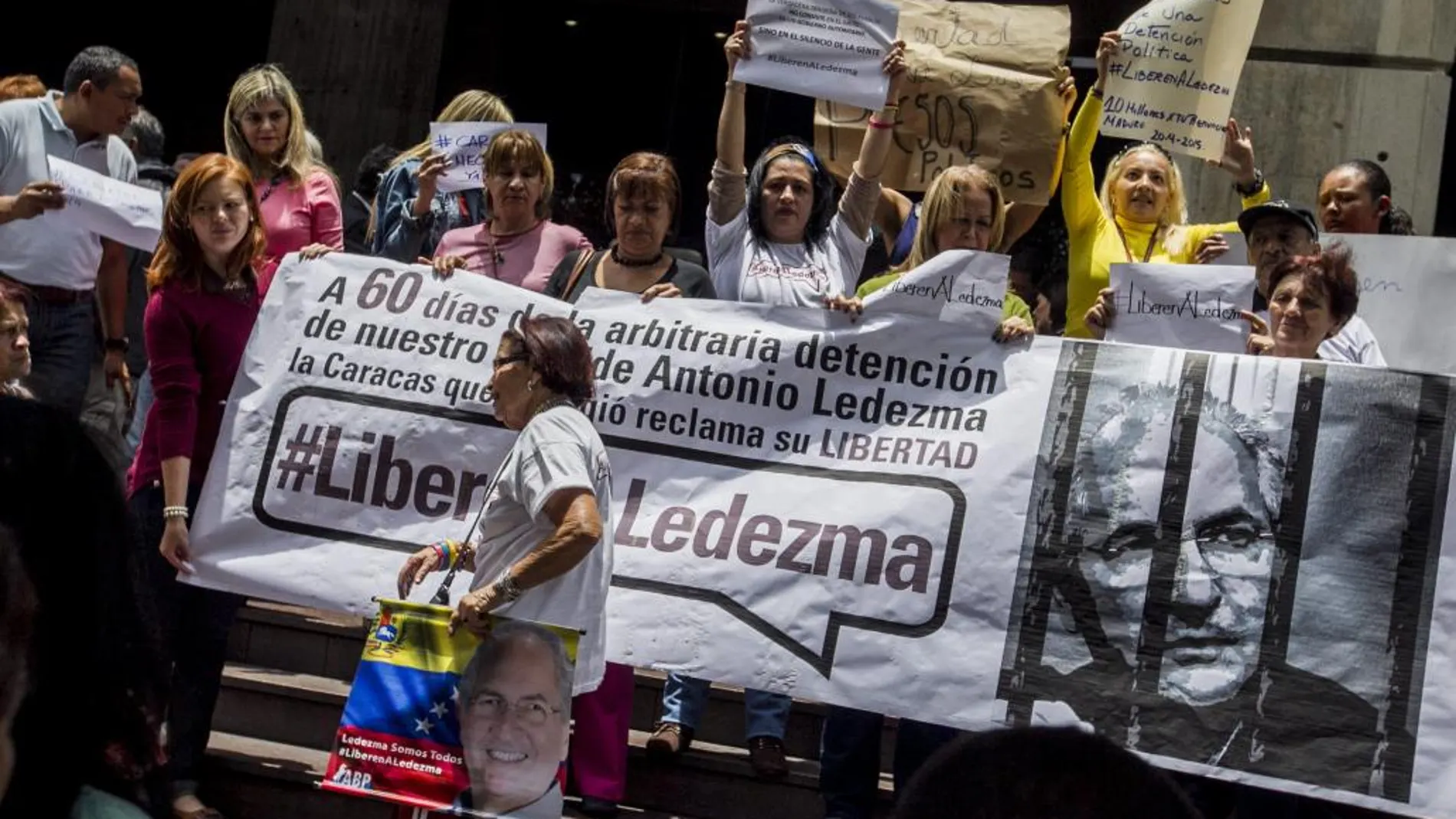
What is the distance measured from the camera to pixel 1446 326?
5977mm

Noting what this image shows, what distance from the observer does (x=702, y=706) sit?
613 cm

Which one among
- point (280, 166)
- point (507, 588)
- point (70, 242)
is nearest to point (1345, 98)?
point (280, 166)

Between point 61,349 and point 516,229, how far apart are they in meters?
1.81

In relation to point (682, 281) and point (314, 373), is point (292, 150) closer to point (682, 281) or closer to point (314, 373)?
point (314, 373)

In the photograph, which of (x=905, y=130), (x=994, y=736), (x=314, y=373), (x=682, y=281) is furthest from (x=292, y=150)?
(x=994, y=736)

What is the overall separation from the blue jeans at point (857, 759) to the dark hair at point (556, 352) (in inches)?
48.7

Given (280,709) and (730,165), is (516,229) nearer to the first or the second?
(730,165)

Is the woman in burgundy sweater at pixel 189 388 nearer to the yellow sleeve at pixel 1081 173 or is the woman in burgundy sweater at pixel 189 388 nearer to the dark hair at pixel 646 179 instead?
the dark hair at pixel 646 179

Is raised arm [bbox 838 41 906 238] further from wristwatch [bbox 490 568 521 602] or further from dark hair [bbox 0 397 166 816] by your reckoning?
dark hair [bbox 0 397 166 816]

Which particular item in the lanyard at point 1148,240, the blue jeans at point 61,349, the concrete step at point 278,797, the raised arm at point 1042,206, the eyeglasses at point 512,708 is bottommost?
the concrete step at point 278,797

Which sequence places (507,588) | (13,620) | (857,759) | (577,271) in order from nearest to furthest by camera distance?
(13,620)
(507,588)
(857,759)
(577,271)

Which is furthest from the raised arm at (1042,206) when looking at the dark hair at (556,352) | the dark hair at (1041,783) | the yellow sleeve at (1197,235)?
the dark hair at (1041,783)

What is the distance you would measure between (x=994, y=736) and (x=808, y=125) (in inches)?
393

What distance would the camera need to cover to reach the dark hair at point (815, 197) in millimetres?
6297
